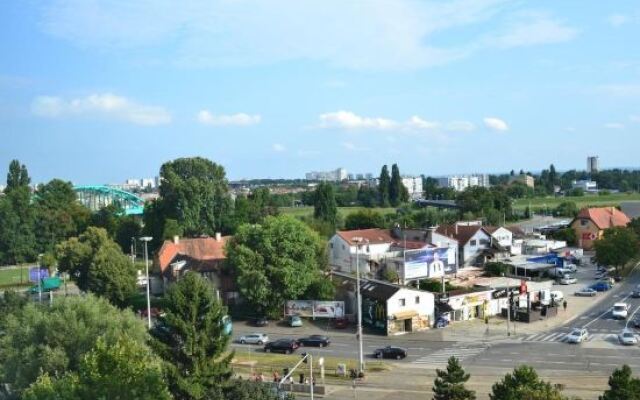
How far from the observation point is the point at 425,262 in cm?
6494

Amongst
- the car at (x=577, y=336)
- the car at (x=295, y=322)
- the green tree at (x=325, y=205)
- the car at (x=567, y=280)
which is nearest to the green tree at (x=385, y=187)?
the green tree at (x=325, y=205)

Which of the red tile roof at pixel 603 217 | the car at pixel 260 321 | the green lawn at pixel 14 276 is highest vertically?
the red tile roof at pixel 603 217

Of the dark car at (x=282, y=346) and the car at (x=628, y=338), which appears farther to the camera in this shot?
the car at (x=628, y=338)

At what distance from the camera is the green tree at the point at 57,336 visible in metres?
30.1

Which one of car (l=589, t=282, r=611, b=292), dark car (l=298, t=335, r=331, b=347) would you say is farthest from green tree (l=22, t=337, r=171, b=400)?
car (l=589, t=282, r=611, b=292)

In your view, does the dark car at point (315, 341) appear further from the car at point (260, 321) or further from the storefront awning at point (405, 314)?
the car at point (260, 321)

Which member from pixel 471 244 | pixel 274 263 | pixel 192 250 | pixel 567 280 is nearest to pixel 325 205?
pixel 471 244

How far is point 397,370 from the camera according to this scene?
4003 cm

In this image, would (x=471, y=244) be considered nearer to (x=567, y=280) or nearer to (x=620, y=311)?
(x=567, y=280)

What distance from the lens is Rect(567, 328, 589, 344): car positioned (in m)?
45.9

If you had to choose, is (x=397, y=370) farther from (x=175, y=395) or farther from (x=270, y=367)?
(x=175, y=395)

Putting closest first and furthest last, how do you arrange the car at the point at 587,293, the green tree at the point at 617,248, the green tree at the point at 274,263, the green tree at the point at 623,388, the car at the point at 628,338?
the green tree at the point at 623,388
the car at the point at 628,338
the green tree at the point at 274,263
the car at the point at 587,293
the green tree at the point at 617,248

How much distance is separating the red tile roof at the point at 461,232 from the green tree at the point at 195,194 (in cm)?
3256

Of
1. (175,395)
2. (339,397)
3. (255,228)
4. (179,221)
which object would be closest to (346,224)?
(179,221)
